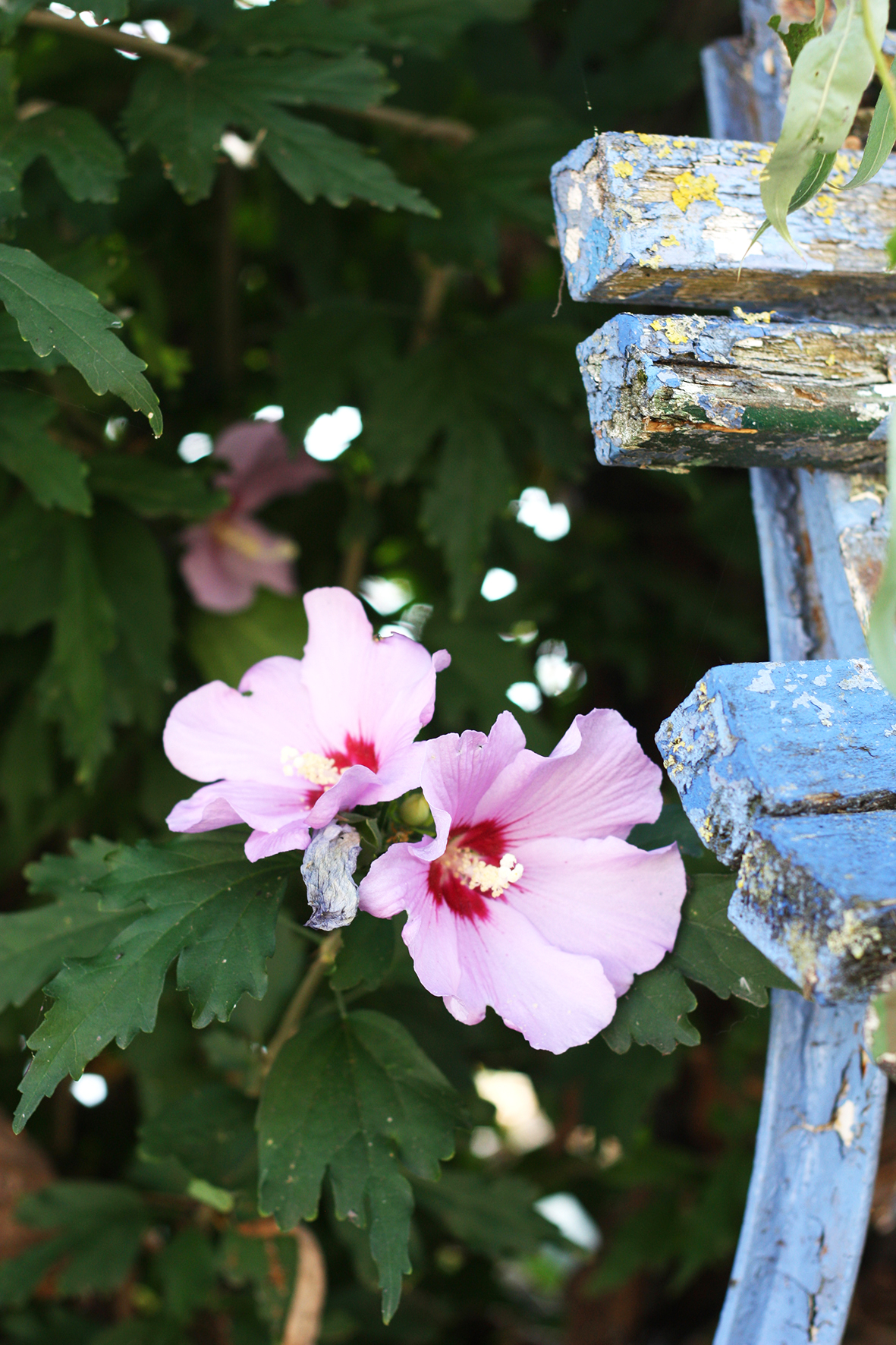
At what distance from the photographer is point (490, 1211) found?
1.12 meters

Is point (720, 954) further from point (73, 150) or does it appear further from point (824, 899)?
point (73, 150)

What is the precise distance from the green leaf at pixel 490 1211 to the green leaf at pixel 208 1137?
328 mm

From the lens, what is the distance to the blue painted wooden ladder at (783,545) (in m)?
0.53

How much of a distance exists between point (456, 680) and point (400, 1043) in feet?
2.22

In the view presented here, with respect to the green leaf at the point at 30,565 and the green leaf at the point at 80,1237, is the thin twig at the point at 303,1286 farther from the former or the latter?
the green leaf at the point at 30,565

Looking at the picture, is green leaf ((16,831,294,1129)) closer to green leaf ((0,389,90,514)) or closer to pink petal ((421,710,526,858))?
pink petal ((421,710,526,858))

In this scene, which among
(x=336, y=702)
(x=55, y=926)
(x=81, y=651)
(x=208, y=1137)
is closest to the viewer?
(x=336, y=702)

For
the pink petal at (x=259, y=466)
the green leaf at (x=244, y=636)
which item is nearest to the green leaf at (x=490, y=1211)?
the green leaf at (x=244, y=636)

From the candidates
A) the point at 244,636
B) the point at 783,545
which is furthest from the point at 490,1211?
the point at 783,545

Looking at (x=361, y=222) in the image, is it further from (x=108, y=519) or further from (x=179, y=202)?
(x=108, y=519)

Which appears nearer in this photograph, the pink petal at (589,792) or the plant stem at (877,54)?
the plant stem at (877,54)

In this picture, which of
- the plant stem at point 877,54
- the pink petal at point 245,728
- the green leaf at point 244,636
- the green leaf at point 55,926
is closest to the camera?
the plant stem at point 877,54

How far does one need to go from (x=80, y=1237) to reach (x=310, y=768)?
30.3 inches

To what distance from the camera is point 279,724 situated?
0.65m
